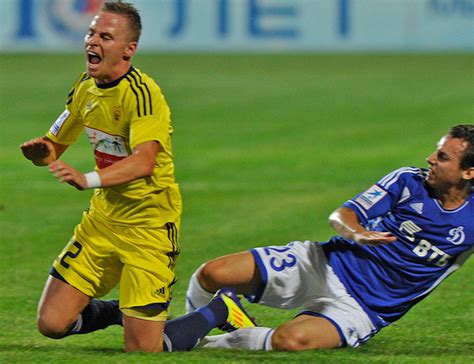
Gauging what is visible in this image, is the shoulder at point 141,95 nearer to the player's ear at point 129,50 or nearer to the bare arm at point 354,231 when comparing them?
the player's ear at point 129,50

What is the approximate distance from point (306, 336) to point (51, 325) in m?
1.35

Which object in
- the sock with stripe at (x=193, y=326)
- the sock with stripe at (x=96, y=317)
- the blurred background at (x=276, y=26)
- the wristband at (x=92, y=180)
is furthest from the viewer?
the blurred background at (x=276, y=26)

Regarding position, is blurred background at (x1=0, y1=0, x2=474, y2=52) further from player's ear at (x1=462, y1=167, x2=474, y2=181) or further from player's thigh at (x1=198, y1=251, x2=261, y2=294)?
player's ear at (x1=462, y1=167, x2=474, y2=181)

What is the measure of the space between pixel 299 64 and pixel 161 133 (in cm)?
A: 2695

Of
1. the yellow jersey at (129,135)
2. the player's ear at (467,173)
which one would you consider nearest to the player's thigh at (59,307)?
the yellow jersey at (129,135)

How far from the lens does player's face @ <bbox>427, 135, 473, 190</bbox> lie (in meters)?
6.58

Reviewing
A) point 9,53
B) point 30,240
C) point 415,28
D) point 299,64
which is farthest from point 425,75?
point 30,240

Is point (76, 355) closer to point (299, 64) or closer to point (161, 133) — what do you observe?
point (161, 133)

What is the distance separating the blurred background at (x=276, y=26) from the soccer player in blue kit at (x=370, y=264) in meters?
28.0

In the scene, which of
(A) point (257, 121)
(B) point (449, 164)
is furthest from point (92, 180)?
(A) point (257, 121)

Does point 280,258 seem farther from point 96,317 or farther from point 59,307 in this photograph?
point 59,307

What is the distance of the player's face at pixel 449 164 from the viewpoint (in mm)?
6583

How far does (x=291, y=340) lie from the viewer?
21.2 ft

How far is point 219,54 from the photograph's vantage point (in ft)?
119
